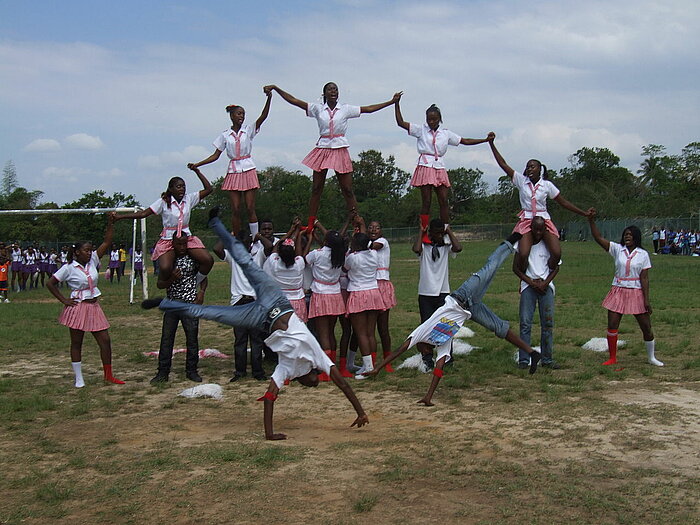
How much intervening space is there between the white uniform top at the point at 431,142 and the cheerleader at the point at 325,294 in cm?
196

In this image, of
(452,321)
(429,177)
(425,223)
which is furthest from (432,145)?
(452,321)

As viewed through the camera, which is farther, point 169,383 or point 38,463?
point 169,383

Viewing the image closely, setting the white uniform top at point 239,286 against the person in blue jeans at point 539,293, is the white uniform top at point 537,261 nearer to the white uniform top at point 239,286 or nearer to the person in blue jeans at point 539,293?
the person in blue jeans at point 539,293

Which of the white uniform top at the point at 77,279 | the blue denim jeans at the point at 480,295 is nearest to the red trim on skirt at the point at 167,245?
the white uniform top at the point at 77,279

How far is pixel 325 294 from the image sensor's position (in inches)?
387

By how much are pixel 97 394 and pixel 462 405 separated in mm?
4526

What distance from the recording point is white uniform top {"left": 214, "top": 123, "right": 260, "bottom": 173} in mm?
10445

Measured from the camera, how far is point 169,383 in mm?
9734

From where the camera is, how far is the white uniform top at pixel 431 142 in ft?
34.5

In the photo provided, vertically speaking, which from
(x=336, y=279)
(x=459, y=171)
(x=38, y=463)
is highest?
(x=459, y=171)

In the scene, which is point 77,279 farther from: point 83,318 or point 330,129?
point 330,129

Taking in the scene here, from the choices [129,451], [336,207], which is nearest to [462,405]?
[129,451]

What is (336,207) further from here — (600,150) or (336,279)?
(336,279)

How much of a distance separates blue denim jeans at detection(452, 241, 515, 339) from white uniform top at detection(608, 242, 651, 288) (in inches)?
100
